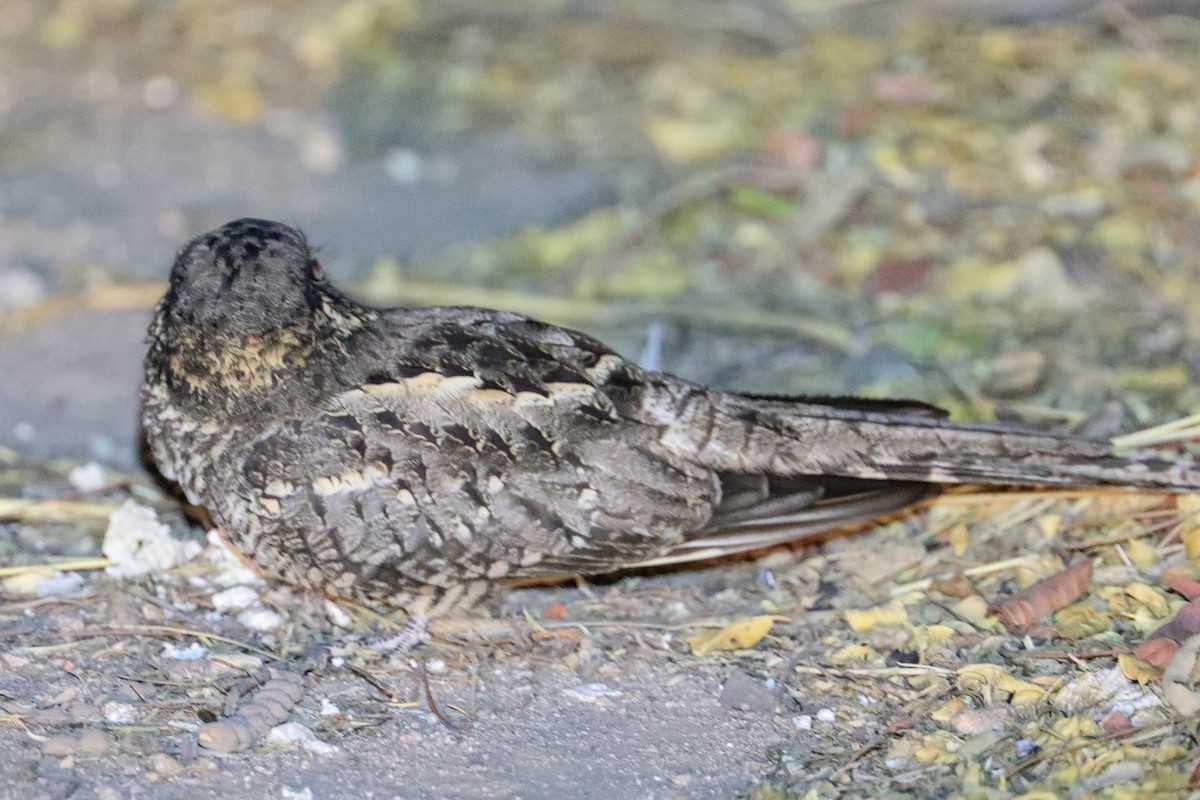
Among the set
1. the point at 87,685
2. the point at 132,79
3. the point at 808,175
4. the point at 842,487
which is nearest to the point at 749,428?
the point at 842,487

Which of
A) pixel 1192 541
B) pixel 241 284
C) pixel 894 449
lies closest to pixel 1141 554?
pixel 1192 541

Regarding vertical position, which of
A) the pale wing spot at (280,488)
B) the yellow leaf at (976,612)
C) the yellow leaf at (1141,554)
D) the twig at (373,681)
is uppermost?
the pale wing spot at (280,488)

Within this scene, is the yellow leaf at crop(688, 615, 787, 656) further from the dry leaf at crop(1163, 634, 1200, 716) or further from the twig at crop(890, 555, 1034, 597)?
the dry leaf at crop(1163, 634, 1200, 716)

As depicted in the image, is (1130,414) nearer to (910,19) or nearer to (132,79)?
(910,19)

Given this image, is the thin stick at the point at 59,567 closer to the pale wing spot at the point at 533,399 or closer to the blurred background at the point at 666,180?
the blurred background at the point at 666,180

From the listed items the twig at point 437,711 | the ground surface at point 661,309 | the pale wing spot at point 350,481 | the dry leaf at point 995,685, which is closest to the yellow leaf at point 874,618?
the ground surface at point 661,309

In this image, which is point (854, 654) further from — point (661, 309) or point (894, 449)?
point (661, 309)
